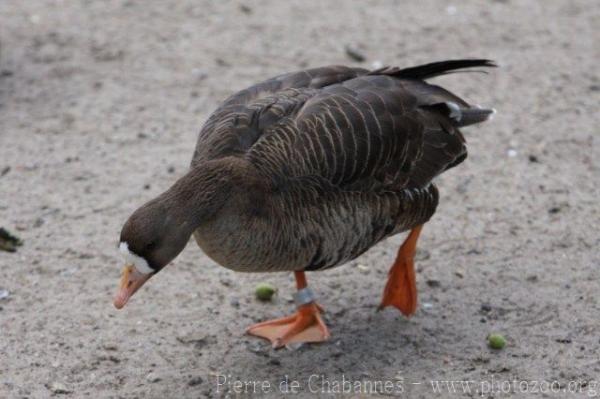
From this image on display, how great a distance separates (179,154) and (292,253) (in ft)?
9.52

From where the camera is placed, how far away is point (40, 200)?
7.48 meters

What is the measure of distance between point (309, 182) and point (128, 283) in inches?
45.5

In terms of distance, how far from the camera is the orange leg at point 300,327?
611cm

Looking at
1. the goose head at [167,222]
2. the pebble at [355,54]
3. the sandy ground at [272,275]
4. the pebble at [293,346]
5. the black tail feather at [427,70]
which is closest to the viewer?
the goose head at [167,222]

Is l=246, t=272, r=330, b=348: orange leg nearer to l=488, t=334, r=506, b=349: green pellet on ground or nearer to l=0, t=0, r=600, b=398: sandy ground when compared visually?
l=0, t=0, r=600, b=398: sandy ground

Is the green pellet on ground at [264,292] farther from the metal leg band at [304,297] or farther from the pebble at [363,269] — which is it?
the pebble at [363,269]

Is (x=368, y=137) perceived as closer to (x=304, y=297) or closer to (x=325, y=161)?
(x=325, y=161)

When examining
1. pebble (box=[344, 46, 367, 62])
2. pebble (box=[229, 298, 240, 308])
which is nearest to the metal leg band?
pebble (box=[229, 298, 240, 308])

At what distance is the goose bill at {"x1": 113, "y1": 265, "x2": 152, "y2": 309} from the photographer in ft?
16.8

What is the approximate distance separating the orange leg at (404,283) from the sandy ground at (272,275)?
14cm

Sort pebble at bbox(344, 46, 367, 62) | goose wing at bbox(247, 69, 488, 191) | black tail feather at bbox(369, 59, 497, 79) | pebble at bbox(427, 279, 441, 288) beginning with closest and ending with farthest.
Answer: goose wing at bbox(247, 69, 488, 191) → black tail feather at bbox(369, 59, 497, 79) → pebble at bbox(427, 279, 441, 288) → pebble at bbox(344, 46, 367, 62)

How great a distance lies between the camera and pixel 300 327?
6.14 m

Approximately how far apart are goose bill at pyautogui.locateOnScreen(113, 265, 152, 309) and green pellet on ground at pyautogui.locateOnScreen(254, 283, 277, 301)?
→ 1471 millimetres

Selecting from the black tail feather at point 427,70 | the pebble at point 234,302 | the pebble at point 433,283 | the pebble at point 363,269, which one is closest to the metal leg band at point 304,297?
the pebble at point 234,302
